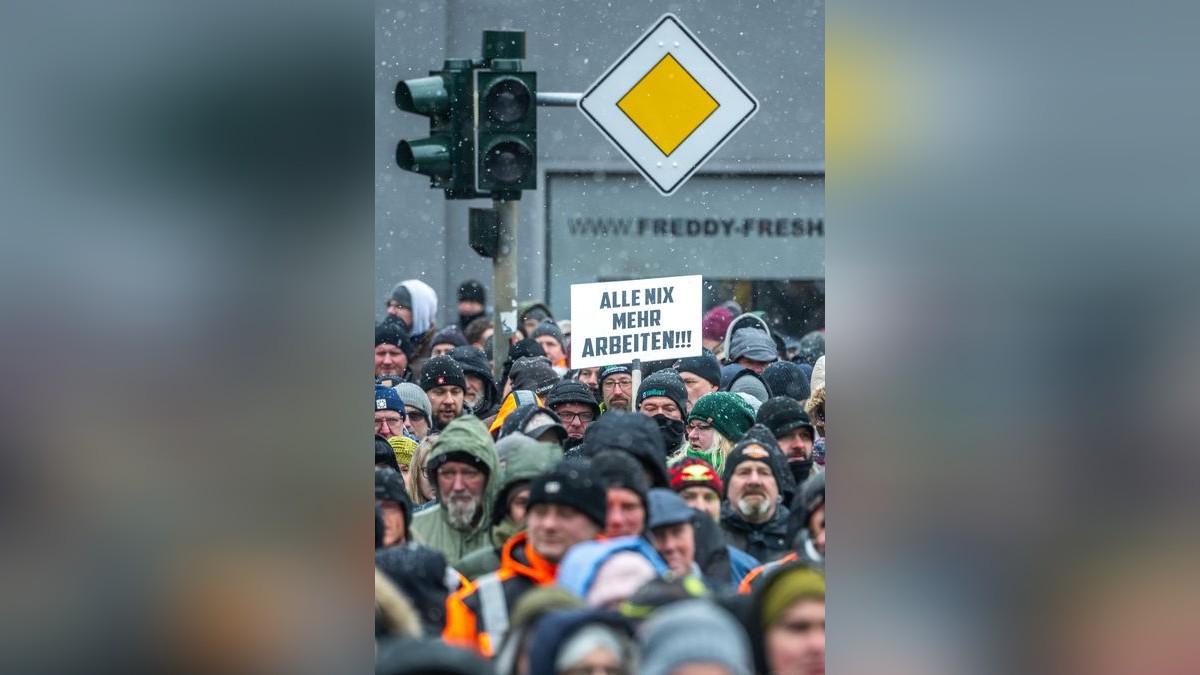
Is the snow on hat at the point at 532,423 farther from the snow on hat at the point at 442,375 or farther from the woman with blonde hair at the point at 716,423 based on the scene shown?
the snow on hat at the point at 442,375

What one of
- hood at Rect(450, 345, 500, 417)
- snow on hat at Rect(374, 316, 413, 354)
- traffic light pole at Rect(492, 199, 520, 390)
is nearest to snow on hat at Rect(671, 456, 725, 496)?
traffic light pole at Rect(492, 199, 520, 390)

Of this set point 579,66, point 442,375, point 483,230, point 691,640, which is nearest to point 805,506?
point 691,640

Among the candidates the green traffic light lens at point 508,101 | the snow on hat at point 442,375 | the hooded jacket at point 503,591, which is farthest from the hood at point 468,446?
the snow on hat at point 442,375

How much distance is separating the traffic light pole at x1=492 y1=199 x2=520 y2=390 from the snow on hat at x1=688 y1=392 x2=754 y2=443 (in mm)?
918

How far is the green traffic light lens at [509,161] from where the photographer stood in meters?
6.25

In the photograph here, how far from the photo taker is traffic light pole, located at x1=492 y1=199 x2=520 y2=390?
6.71 meters

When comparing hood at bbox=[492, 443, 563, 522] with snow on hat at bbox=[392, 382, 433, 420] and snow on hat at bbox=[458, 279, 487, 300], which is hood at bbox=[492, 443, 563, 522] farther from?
snow on hat at bbox=[458, 279, 487, 300]

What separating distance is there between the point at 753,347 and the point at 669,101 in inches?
119

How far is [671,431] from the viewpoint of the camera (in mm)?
6402

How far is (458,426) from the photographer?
4.86 m

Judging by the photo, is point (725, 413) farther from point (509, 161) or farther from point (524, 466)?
point (524, 466)

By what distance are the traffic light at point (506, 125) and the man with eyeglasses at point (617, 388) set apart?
1169 millimetres
